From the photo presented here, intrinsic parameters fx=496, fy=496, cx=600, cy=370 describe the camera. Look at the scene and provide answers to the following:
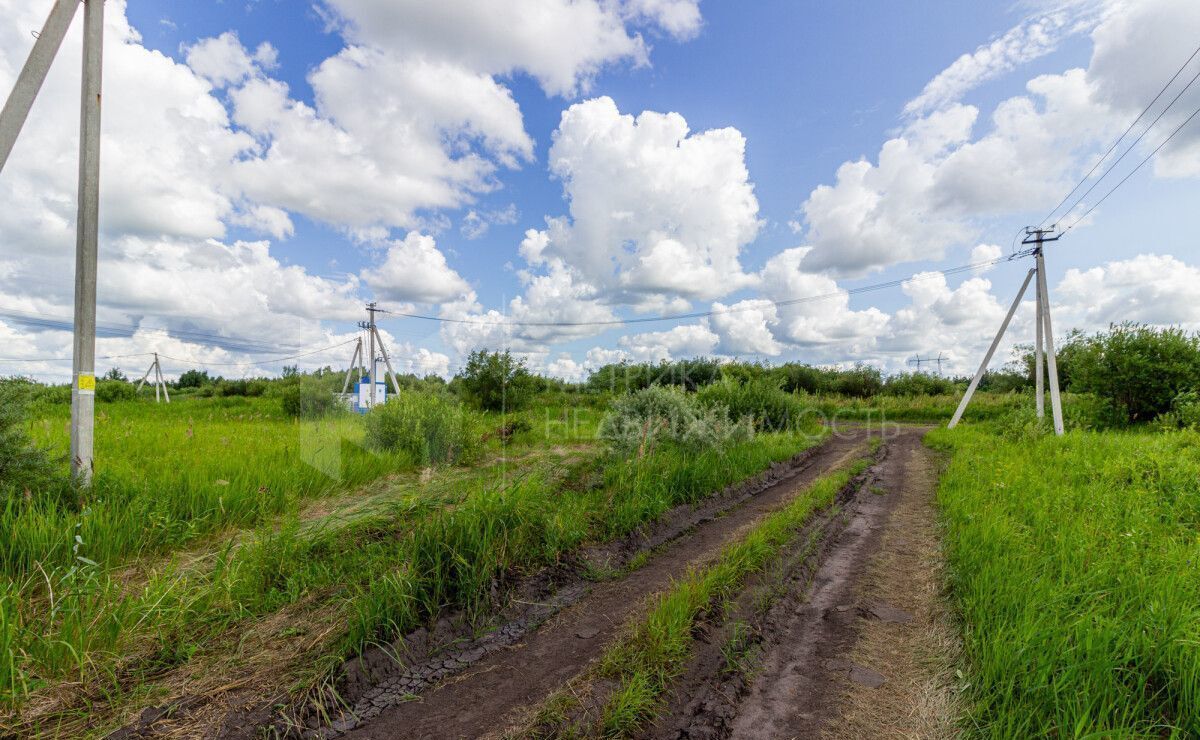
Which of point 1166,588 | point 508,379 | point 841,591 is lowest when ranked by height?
point 841,591

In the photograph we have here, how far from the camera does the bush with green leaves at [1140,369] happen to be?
14.7 m

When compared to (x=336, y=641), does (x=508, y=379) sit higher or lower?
higher

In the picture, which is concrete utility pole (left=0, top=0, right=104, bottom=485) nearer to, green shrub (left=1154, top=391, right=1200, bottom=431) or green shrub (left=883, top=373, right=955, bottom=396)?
green shrub (left=1154, top=391, right=1200, bottom=431)

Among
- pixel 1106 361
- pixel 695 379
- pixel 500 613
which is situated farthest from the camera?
pixel 695 379

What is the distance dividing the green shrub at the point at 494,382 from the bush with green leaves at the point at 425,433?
8459mm

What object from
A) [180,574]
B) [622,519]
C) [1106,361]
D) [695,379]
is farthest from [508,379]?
[1106,361]

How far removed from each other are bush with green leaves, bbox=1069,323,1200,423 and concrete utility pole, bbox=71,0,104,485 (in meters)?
23.3

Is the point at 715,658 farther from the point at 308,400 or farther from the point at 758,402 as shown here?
the point at 308,400

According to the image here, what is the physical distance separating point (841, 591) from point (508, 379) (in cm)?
1446

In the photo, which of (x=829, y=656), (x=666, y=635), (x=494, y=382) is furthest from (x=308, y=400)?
(x=829, y=656)

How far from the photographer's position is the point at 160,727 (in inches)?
94.7

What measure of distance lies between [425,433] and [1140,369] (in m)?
20.4

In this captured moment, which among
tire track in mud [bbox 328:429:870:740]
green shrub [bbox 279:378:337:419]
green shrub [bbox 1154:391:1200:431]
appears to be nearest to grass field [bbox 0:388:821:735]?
tire track in mud [bbox 328:429:870:740]

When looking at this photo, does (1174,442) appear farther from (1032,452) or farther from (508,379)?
(508,379)
